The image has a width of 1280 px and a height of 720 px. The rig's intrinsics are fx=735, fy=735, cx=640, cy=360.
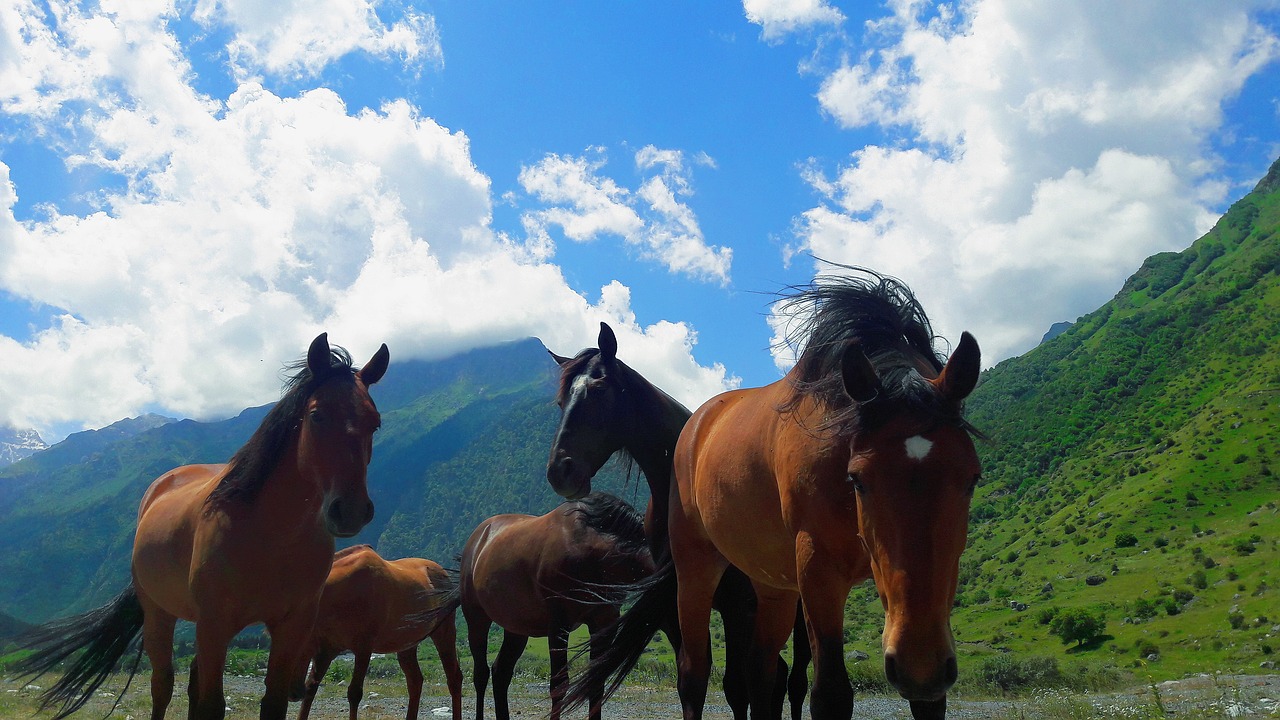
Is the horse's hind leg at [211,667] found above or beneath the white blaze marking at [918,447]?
beneath

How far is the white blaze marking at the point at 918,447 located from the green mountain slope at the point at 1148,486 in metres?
0.67

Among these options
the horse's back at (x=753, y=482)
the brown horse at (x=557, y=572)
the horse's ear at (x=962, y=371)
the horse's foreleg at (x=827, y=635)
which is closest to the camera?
the horse's ear at (x=962, y=371)

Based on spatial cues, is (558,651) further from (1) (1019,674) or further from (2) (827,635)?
(1) (1019,674)

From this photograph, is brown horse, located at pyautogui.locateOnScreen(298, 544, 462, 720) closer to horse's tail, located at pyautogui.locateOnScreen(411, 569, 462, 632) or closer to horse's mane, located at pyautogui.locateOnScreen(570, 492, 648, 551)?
horse's tail, located at pyautogui.locateOnScreen(411, 569, 462, 632)

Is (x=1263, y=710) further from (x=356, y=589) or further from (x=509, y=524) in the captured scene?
(x=356, y=589)

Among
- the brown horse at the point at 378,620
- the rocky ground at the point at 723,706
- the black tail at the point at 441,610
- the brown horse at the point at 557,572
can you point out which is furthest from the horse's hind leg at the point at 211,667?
the rocky ground at the point at 723,706

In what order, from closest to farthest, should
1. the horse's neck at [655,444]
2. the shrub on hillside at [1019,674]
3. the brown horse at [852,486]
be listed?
the brown horse at [852,486] < the horse's neck at [655,444] < the shrub on hillside at [1019,674]

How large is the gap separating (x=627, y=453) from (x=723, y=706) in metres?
7.34

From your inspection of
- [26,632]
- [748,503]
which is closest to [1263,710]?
[748,503]

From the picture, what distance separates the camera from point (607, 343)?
19.8 ft

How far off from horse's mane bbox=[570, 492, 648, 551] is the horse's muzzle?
3297 mm

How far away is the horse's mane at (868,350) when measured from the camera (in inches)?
109

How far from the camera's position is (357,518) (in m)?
4.57

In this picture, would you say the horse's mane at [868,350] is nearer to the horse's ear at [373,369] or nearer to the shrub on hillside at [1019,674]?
the horse's ear at [373,369]
